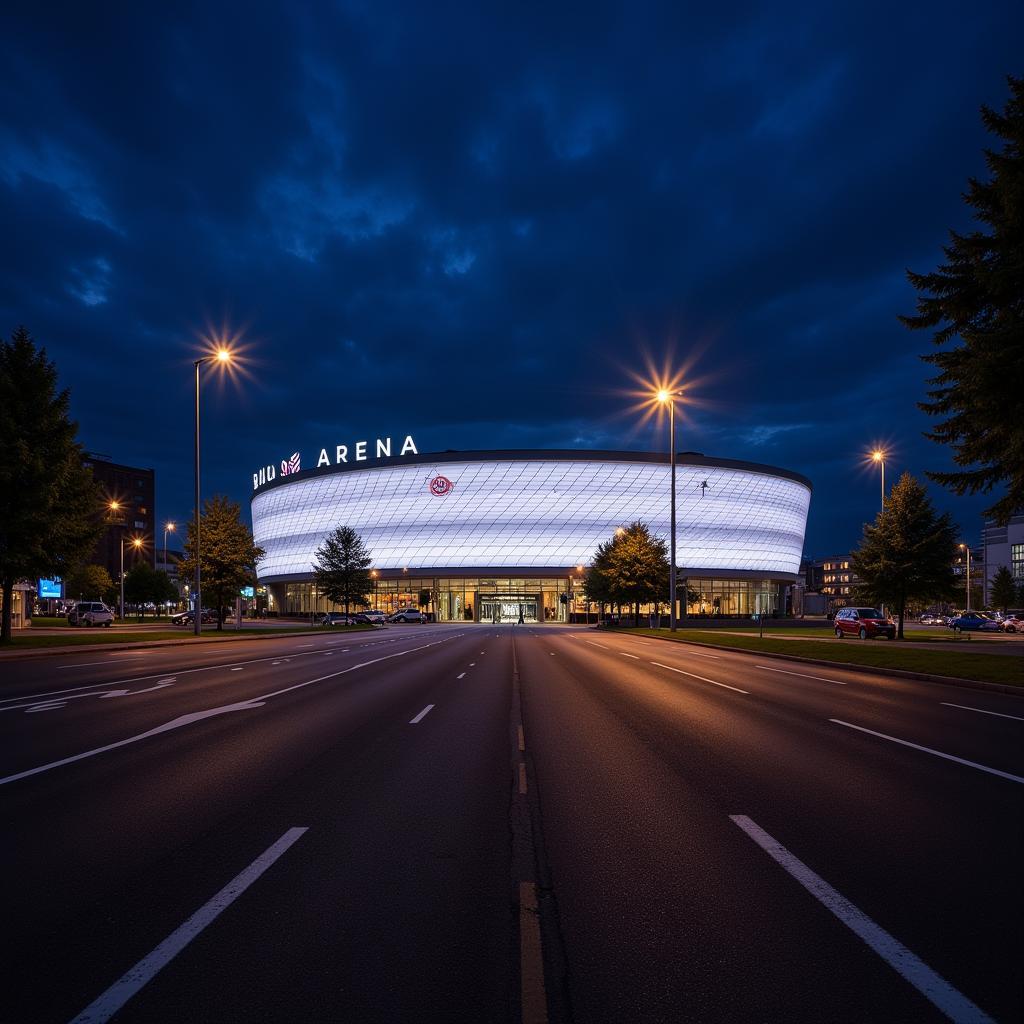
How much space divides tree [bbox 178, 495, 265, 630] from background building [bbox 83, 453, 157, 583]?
330 feet

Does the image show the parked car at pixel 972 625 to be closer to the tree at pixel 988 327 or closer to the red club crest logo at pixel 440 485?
the tree at pixel 988 327

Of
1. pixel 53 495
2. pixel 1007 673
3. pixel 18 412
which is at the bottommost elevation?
pixel 1007 673

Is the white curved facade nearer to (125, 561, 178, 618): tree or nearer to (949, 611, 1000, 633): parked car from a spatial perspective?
(125, 561, 178, 618): tree

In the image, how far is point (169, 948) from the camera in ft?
12.8

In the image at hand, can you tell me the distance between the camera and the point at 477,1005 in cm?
338

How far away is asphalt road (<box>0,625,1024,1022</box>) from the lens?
11.5 feet

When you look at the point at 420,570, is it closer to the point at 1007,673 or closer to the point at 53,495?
the point at 53,495

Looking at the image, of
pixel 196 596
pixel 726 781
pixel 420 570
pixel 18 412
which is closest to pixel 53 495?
pixel 18 412

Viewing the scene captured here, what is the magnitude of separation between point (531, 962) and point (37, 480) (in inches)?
1415

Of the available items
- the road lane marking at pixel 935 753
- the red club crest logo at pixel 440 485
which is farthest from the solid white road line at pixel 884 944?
the red club crest logo at pixel 440 485

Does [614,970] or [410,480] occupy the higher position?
[410,480]

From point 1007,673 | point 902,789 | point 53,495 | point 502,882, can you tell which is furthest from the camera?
point 53,495

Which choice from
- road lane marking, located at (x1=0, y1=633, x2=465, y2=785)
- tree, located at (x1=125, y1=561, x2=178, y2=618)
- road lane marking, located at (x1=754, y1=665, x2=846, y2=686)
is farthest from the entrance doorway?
road lane marking, located at (x1=0, y1=633, x2=465, y2=785)

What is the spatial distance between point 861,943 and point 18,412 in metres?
38.5
